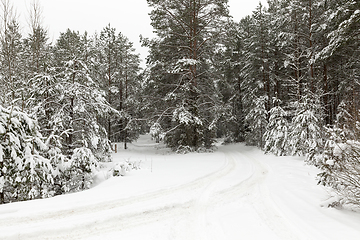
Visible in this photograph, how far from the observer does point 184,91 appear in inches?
601

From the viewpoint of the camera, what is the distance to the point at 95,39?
79.2 feet

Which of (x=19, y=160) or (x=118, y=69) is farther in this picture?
(x=118, y=69)

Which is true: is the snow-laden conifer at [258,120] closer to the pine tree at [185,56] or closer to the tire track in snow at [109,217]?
the pine tree at [185,56]

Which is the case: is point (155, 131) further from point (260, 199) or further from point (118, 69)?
point (118, 69)

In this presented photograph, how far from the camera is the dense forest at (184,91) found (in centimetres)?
573

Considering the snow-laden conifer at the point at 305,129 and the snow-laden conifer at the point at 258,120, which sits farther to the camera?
the snow-laden conifer at the point at 258,120

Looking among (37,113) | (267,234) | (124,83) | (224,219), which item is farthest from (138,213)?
(124,83)

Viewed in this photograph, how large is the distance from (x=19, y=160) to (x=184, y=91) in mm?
11332

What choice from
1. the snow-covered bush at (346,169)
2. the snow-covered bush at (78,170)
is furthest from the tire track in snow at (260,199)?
the snow-covered bush at (78,170)

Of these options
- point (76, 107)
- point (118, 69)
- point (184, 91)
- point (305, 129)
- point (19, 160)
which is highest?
point (118, 69)

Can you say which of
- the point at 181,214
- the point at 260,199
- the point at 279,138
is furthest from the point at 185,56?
the point at 181,214

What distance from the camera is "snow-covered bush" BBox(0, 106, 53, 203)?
211 inches

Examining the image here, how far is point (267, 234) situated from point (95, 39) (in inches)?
1039

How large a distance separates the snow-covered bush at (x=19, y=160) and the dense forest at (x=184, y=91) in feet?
0.10
